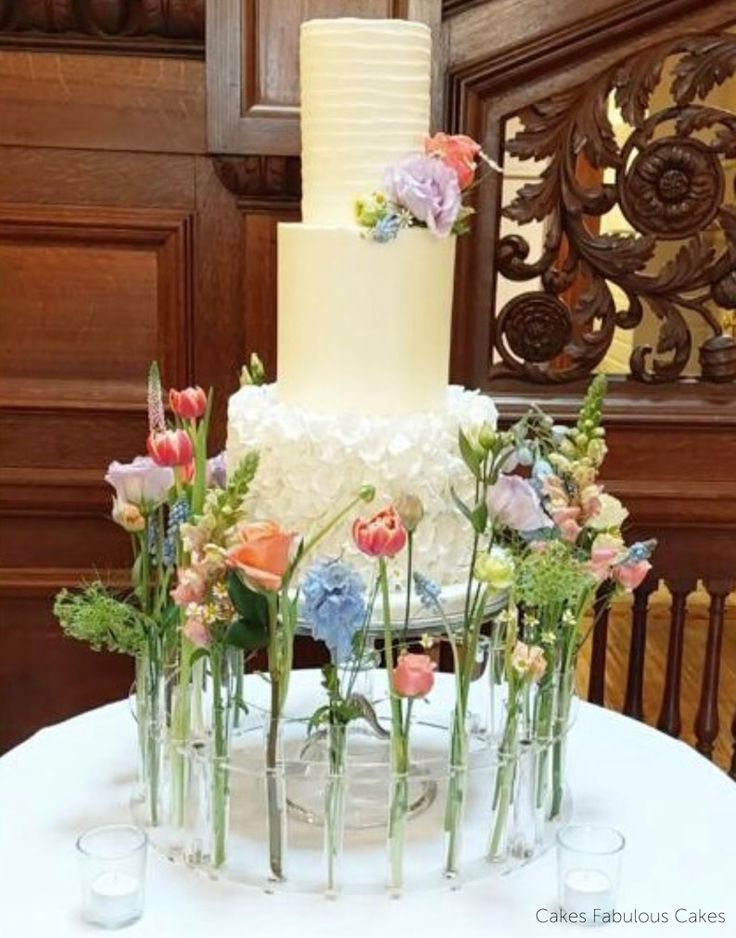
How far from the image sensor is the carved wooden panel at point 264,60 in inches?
69.4

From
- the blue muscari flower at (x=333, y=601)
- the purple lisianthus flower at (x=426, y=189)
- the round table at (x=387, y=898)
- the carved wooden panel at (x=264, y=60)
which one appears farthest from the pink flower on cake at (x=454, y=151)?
the round table at (x=387, y=898)

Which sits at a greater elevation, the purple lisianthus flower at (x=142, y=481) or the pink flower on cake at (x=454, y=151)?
the pink flower on cake at (x=454, y=151)

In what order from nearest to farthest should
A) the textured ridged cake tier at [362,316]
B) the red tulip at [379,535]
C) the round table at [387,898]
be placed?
1. the red tulip at [379,535]
2. the round table at [387,898]
3. the textured ridged cake tier at [362,316]

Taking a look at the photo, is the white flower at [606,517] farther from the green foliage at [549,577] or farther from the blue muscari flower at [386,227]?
the blue muscari flower at [386,227]

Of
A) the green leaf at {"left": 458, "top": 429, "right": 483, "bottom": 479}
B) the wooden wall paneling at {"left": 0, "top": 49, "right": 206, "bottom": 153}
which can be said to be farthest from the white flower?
the wooden wall paneling at {"left": 0, "top": 49, "right": 206, "bottom": 153}

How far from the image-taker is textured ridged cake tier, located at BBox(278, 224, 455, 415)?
49.1 inches

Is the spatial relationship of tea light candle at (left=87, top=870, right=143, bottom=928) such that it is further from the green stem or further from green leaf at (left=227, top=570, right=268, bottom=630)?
green leaf at (left=227, top=570, right=268, bottom=630)

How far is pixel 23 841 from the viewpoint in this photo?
116 centimetres

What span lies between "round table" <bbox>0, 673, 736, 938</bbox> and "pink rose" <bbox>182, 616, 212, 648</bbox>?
0.26 m

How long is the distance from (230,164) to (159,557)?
885mm

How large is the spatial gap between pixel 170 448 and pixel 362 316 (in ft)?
1.04

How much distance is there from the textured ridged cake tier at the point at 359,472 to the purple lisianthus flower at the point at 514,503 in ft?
0.55

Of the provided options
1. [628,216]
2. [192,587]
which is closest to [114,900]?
[192,587]

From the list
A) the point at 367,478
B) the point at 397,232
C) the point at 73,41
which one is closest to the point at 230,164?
the point at 73,41
